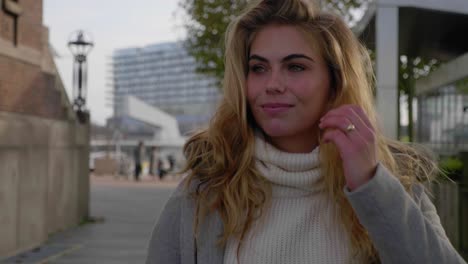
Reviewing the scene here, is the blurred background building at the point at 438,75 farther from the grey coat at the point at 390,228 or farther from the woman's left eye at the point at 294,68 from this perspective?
the grey coat at the point at 390,228

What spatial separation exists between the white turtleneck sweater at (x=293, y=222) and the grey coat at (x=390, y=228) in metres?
0.08

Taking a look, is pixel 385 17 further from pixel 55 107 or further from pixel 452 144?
pixel 55 107

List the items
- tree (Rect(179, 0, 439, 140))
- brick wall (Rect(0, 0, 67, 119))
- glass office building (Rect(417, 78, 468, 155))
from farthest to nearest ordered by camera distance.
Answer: tree (Rect(179, 0, 439, 140)) < glass office building (Rect(417, 78, 468, 155)) < brick wall (Rect(0, 0, 67, 119))

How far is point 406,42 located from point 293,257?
468 inches

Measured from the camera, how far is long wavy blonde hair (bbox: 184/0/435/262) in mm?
2006

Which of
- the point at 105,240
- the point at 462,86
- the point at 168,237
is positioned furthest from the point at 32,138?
the point at 168,237

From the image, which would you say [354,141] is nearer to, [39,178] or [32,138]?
[32,138]

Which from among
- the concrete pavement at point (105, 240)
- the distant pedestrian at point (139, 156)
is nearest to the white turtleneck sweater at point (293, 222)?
the concrete pavement at point (105, 240)

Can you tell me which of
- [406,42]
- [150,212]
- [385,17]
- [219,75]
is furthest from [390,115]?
[219,75]

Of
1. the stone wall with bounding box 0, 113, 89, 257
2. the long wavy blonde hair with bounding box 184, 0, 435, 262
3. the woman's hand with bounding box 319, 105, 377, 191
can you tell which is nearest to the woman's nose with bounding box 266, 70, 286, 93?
the long wavy blonde hair with bounding box 184, 0, 435, 262

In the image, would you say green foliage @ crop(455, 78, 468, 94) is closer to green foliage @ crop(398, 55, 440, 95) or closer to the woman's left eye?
green foliage @ crop(398, 55, 440, 95)

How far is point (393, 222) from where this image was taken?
169cm

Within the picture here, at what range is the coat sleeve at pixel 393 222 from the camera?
167 cm

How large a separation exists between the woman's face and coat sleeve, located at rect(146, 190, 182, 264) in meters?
0.39
